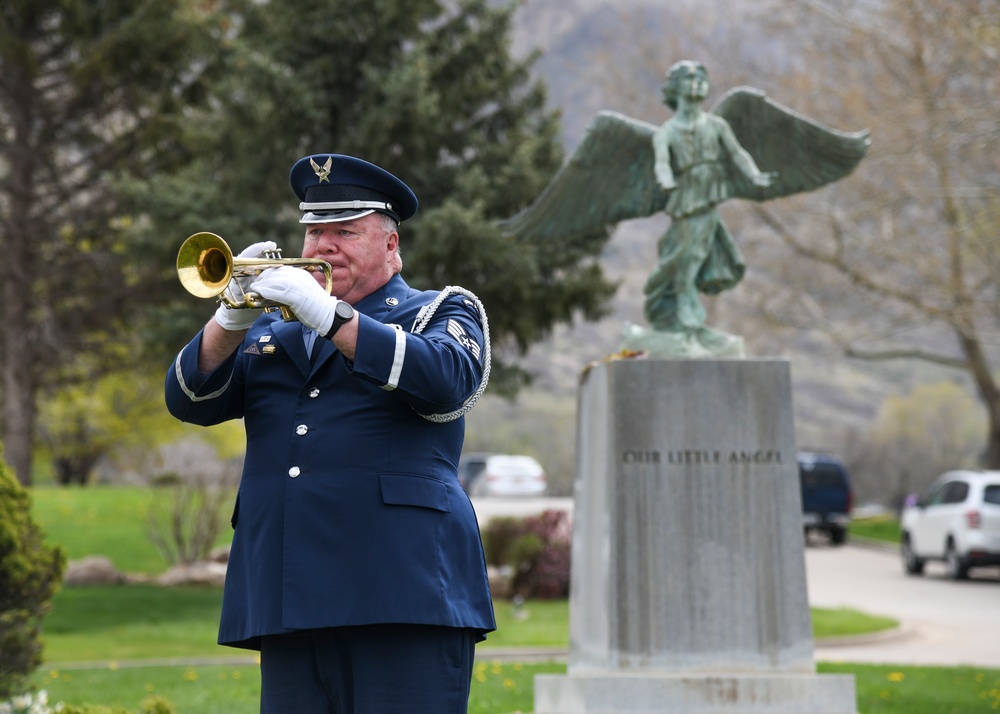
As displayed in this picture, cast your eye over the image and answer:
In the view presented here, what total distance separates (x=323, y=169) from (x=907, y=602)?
17645mm

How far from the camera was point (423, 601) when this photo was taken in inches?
139

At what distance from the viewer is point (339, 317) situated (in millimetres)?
3469

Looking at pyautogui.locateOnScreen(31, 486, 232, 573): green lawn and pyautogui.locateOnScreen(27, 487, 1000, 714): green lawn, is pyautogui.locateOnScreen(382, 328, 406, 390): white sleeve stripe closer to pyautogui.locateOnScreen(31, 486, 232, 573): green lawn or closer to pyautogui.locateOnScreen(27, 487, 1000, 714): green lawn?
pyautogui.locateOnScreen(27, 487, 1000, 714): green lawn

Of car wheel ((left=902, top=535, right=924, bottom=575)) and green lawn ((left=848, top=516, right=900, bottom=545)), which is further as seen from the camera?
green lawn ((left=848, top=516, right=900, bottom=545))

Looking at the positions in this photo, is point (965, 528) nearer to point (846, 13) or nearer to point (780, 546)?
point (846, 13)

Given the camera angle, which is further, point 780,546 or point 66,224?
point 66,224

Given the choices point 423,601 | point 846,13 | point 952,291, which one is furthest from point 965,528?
point 423,601

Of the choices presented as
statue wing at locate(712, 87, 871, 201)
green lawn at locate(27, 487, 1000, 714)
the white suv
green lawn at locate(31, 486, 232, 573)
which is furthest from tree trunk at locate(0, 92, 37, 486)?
the white suv

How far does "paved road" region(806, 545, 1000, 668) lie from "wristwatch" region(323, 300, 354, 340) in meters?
11.0

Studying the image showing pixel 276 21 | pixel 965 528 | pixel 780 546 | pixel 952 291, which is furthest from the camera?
pixel 952 291

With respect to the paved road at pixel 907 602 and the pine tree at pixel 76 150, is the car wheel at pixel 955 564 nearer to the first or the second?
the paved road at pixel 907 602

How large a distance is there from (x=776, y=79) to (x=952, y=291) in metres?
8.21

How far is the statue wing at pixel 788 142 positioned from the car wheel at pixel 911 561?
15.4 meters

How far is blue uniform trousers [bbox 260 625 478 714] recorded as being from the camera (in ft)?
11.6
